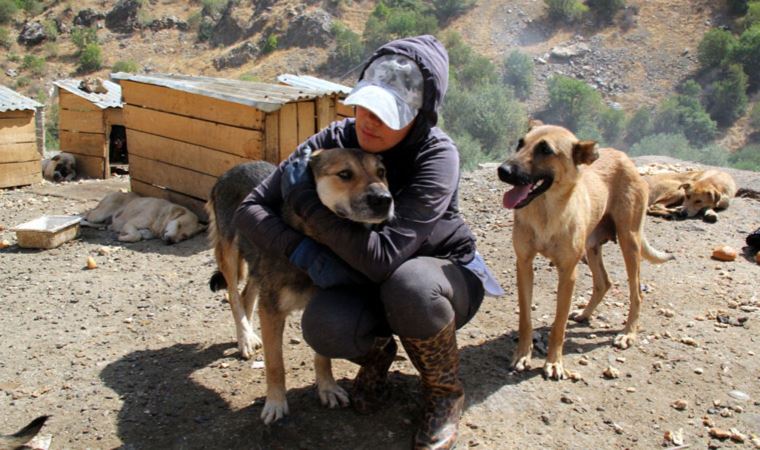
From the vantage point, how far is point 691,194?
6.68m

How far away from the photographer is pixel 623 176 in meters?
4.21

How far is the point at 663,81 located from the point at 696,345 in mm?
24491

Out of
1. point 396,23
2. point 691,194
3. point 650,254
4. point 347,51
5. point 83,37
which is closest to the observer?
point 650,254

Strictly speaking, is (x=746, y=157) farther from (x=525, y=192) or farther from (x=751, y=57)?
(x=525, y=192)

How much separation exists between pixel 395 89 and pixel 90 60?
30.6m

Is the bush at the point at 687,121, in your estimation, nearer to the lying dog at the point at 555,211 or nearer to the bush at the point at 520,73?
the bush at the point at 520,73

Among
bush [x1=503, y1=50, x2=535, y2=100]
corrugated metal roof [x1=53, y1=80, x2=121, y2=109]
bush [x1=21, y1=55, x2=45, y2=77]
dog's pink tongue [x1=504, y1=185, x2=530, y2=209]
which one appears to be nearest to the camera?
dog's pink tongue [x1=504, y1=185, x2=530, y2=209]

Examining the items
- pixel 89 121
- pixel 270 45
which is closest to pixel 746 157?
pixel 89 121

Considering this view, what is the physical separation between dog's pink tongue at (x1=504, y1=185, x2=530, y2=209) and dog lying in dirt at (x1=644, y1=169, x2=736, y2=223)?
3898mm

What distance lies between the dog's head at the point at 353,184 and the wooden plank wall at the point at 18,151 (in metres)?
8.37

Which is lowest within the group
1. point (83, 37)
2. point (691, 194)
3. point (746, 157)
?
point (746, 157)

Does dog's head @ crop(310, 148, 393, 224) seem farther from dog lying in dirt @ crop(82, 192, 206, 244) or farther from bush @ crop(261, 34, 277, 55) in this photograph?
bush @ crop(261, 34, 277, 55)

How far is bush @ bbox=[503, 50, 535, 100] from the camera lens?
2596 centimetres

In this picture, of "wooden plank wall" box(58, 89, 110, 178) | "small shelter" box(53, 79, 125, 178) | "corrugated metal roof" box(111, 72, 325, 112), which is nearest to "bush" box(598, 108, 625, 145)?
"small shelter" box(53, 79, 125, 178)
